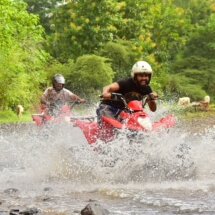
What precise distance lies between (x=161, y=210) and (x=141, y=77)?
3155 millimetres

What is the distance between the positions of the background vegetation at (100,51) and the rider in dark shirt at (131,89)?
2174cm

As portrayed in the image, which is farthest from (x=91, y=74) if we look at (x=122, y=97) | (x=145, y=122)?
(x=145, y=122)

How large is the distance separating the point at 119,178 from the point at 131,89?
57.8 inches

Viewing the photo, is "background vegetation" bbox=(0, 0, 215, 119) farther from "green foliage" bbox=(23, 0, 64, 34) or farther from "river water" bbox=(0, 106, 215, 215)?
"river water" bbox=(0, 106, 215, 215)

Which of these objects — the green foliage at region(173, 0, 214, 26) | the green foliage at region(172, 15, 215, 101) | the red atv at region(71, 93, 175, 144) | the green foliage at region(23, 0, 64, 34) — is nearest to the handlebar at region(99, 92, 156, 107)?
the red atv at region(71, 93, 175, 144)

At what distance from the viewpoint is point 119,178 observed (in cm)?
897

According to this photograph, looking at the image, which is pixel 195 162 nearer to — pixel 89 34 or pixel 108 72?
pixel 108 72

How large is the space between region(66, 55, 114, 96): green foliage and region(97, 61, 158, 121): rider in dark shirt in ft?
99.4

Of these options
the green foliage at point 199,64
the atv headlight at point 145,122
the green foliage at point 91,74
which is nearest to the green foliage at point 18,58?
the green foliage at point 91,74

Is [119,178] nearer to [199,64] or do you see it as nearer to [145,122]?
[145,122]

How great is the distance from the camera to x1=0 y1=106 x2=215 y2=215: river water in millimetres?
6910

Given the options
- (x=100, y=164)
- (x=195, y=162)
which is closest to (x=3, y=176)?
(x=100, y=164)

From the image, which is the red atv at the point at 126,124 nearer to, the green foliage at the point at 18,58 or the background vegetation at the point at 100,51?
the green foliage at the point at 18,58

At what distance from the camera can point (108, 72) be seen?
40.2m
